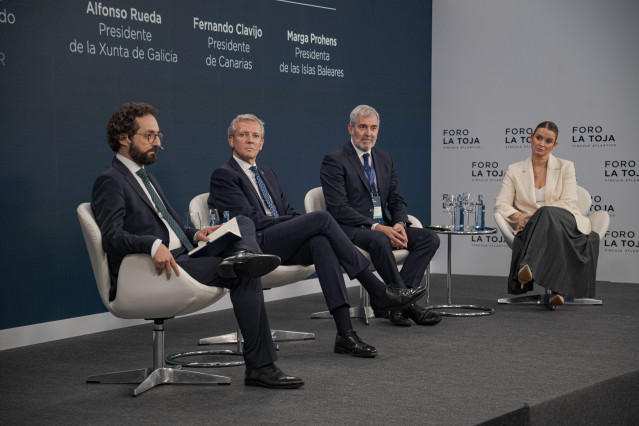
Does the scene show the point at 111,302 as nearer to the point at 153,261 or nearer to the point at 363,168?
the point at 153,261

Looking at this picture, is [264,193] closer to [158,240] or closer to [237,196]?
[237,196]

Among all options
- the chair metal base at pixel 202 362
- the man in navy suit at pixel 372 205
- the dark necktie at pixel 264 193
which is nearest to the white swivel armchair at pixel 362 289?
the man in navy suit at pixel 372 205

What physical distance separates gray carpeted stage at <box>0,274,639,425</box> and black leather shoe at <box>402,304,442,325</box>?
0.09 metres

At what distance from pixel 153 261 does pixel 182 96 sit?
258 cm

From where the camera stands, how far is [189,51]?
6.04 metres

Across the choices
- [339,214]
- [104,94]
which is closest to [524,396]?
[339,214]

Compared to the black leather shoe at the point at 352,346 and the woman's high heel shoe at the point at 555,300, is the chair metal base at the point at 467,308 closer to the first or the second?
the woman's high heel shoe at the point at 555,300

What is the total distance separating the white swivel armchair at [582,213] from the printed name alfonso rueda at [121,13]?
110 inches

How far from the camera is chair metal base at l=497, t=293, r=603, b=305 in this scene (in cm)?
639

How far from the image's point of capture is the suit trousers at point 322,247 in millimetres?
4531

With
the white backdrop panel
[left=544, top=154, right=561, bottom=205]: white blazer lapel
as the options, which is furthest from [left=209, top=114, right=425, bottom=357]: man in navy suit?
the white backdrop panel

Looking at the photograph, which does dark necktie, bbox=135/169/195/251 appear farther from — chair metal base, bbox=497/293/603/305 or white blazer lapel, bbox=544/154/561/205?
white blazer lapel, bbox=544/154/561/205

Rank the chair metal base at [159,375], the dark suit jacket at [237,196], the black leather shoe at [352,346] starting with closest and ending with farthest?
the chair metal base at [159,375] < the black leather shoe at [352,346] < the dark suit jacket at [237,196]

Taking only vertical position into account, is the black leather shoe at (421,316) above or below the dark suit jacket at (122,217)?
below
